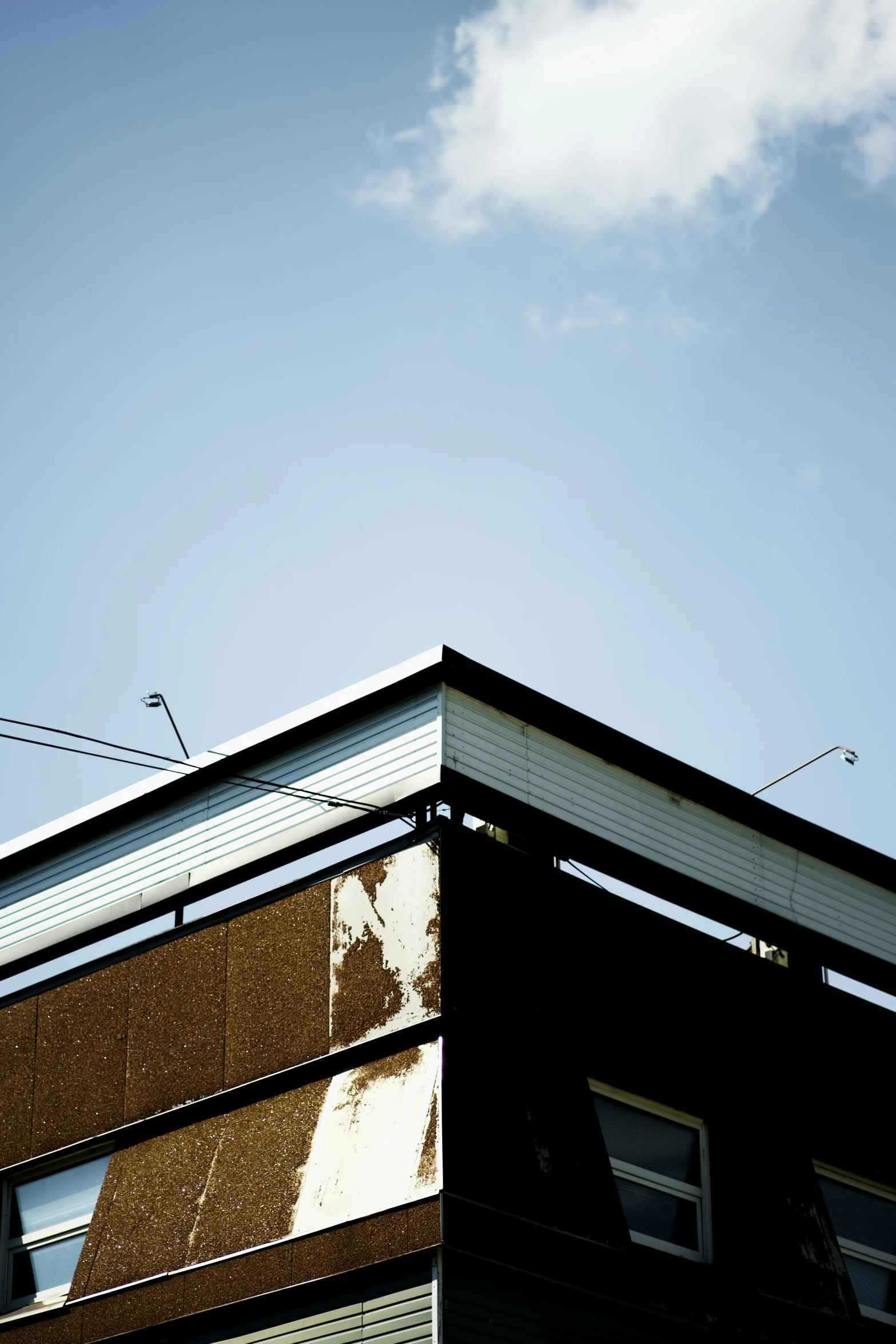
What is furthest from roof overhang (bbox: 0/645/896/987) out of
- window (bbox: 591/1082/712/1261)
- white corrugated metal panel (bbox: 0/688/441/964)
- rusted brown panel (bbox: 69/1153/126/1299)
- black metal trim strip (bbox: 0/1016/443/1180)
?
rusted brown panel (bbox: 69/1153/126/1299)

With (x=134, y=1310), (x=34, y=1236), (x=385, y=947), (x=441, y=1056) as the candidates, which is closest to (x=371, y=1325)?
(x=441, y=1056)

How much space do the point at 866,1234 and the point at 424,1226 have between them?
4.93 m

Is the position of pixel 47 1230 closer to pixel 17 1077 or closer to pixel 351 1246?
pixel 17 1077

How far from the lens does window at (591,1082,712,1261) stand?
11430mm

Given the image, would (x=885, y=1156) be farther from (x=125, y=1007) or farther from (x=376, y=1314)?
(x=125, y=1007)

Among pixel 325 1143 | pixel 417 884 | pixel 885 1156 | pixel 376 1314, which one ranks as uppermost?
pixel 417 884

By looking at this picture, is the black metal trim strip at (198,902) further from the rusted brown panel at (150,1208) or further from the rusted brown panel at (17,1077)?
the rusted brown panel at (150,1208)

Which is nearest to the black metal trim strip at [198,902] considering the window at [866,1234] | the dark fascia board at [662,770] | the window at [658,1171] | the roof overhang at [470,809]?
the roof overhang at [470,809]

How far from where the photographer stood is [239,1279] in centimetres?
1052

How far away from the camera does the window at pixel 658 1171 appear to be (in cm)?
1143

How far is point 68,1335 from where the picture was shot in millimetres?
11273

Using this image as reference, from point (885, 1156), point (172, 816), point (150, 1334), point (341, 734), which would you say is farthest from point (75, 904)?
point (885, 1156)

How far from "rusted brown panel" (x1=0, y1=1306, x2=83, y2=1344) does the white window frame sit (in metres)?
0.20

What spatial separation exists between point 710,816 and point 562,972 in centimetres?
245
